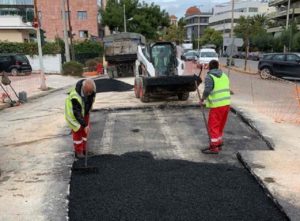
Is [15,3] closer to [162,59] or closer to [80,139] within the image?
[162,59]

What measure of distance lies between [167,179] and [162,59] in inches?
388

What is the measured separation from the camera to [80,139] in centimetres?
845

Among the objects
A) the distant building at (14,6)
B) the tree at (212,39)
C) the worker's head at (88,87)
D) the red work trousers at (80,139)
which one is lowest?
the tree at (212,39)

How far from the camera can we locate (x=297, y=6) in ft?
282

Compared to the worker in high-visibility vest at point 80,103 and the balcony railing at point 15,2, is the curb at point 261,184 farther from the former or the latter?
the balcony railing at point 15,2

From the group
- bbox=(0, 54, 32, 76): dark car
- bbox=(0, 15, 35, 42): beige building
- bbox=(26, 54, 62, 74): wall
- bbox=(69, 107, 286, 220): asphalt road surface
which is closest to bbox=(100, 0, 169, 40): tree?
bbox=(0, 15, 35, 42): beige building

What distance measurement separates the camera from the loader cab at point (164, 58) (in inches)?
645

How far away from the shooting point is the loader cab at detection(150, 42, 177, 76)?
53.8 ft

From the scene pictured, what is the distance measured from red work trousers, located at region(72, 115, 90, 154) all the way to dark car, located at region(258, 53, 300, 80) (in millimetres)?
20370

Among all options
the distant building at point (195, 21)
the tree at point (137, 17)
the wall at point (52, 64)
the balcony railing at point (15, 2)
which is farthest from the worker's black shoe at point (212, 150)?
the distant building at point (195, 21)

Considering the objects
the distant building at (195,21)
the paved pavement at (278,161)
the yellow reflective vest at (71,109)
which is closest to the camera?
the paved pavement at (278,161)

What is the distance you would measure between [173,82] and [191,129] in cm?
402

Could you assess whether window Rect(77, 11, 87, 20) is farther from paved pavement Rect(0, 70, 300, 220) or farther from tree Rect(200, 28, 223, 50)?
tree Rect(200, 28, 223, 50)

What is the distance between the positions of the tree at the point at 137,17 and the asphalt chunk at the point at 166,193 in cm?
5823
